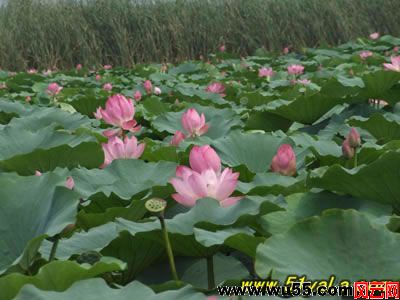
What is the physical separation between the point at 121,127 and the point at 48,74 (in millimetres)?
4497

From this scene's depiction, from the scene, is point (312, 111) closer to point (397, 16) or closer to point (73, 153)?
point (73, 153)

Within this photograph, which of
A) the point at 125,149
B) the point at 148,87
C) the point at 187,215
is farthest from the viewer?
the point at 148,87

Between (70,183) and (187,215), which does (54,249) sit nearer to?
(187,215)

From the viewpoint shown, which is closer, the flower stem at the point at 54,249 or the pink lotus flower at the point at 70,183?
the flower stem at the point at 54,249

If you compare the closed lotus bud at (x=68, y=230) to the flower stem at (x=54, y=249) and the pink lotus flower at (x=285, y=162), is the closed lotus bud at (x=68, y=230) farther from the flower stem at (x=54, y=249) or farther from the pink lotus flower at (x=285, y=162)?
the pink lotus flower at (x=285, y=162)

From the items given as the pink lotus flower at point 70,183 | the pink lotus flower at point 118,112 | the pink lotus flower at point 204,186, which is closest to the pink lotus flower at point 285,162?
the pink lotus flower at point 204,186

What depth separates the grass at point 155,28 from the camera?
8.31 metres

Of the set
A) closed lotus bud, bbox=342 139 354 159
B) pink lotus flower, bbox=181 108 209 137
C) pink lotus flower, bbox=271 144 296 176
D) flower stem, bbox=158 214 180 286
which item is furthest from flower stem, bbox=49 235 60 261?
pink lotus flower, bbox=181 108 209 137

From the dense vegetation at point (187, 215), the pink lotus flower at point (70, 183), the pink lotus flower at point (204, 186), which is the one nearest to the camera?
the dense vegetation at point (187, 215)

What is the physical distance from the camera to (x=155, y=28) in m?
8.29

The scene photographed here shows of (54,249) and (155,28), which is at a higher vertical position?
(54,249)

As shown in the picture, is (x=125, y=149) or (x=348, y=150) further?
(x=125, y=149)

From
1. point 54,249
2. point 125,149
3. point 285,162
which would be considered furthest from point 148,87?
point 54,249

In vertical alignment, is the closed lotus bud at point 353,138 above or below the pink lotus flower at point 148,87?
above
